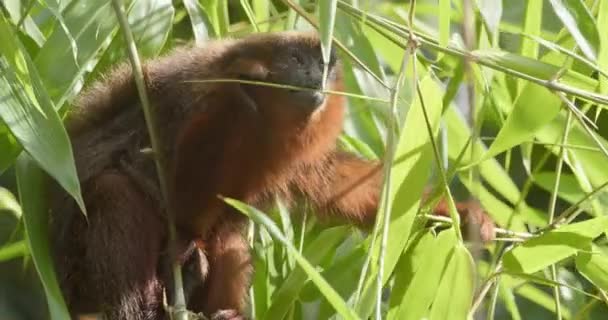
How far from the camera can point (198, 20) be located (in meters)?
2.16

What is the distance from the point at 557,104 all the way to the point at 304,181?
2.38 feet

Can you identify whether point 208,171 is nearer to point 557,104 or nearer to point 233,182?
point 233,182

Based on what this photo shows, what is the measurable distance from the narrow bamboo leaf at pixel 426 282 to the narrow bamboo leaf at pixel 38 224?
0.48 meters

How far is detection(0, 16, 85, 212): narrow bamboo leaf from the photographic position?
154cm

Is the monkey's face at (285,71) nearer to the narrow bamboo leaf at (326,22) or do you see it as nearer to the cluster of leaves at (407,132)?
the cluster of leaves at (407,132)

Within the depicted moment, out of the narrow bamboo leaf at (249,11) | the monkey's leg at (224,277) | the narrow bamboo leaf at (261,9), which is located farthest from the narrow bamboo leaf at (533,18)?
the monkey's leg at (224,277)

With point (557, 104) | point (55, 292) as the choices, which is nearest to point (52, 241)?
point (55, 292)

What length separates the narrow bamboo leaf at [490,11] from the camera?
159 cm

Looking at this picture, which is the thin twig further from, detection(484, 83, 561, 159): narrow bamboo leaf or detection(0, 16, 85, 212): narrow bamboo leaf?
detection(484, 83, 561, 159): narrow bamboo leaf

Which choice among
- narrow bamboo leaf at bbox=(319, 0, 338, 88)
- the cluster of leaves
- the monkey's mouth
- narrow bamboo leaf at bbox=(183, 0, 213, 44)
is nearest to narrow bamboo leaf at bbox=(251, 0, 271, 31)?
the cluster of leaves

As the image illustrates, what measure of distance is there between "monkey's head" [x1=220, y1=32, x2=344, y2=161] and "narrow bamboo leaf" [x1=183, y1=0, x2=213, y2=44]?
0.20ft

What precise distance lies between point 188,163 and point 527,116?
640mm

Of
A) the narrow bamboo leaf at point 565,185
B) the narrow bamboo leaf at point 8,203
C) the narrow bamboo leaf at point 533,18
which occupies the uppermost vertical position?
the narrow bamboo leaf at point 533,18

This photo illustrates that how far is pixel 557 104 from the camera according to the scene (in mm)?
1791
